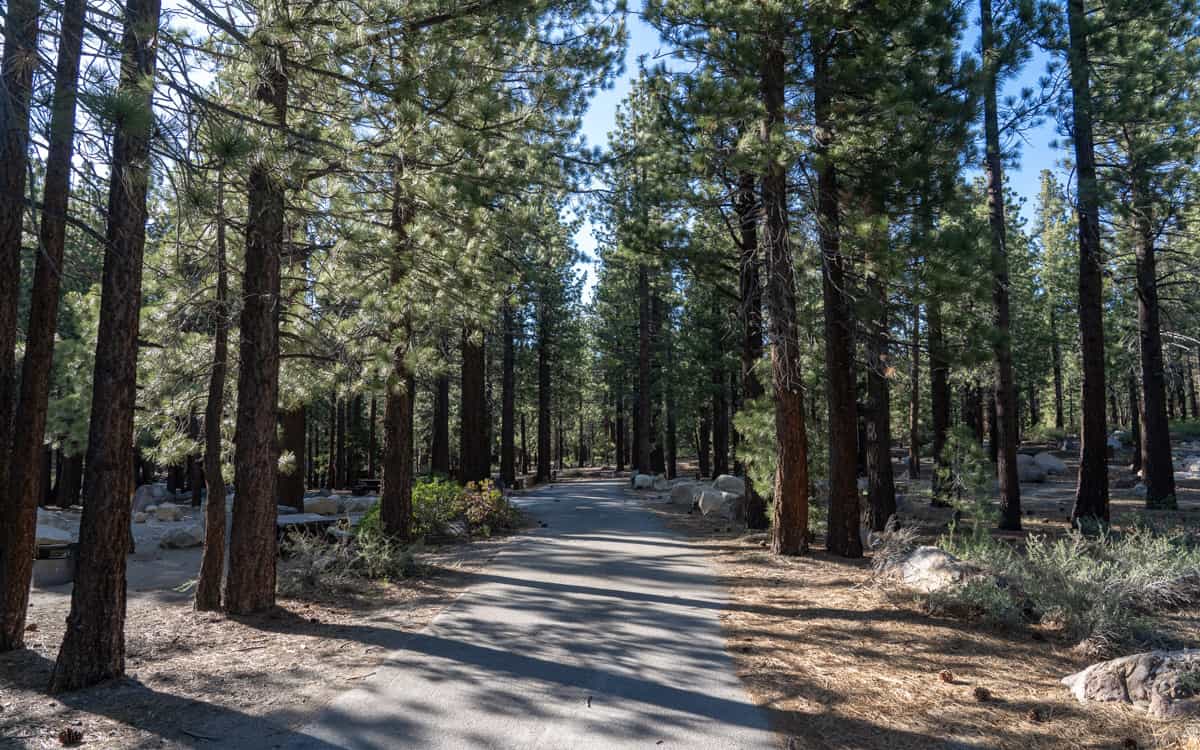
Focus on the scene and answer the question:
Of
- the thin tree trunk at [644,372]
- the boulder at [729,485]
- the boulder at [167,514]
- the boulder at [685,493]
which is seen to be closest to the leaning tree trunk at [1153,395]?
the boulder at [729,485]

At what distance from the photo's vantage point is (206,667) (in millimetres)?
4879

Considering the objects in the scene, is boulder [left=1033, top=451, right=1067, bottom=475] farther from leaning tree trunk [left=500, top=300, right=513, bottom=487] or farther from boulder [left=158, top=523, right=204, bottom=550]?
boulder [left=158, top=523, right=204, bottom=550]

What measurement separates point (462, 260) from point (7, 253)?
15.0ft

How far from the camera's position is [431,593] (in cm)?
735

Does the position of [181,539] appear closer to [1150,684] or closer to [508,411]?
A: [508,411]

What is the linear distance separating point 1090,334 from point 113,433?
579 inches

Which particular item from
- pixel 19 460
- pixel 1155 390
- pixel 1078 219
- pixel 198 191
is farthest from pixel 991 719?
pixel 1155 390

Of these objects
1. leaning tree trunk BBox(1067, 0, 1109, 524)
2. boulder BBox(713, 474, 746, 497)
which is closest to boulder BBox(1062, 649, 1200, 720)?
leaning tree trunk BBox(1067, 0, 1109, 524)

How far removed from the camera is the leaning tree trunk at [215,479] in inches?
262

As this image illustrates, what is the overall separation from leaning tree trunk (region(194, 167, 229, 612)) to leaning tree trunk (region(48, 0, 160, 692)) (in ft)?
6.10

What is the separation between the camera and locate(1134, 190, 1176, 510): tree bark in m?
14.4

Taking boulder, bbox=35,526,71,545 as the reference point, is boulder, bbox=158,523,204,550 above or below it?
below

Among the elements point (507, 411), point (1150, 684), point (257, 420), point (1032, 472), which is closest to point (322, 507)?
point (507, 411)

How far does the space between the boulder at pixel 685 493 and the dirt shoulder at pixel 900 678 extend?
10900mm
